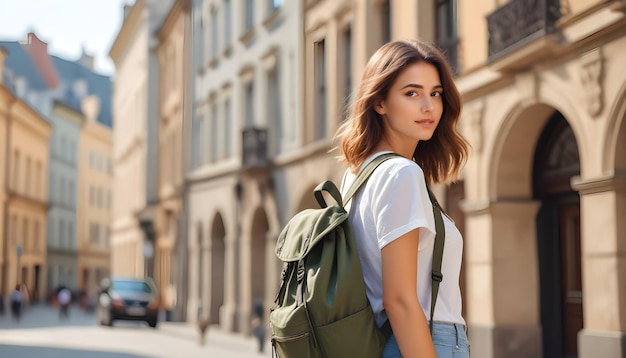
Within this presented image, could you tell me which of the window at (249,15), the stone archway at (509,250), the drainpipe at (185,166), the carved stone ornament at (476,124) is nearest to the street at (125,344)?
the drainpipe at (185,166)

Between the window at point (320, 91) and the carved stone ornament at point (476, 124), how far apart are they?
751cm

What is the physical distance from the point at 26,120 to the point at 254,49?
117ft

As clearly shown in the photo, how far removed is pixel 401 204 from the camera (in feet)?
8.38

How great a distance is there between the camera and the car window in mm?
33000

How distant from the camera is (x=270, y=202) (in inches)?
1061

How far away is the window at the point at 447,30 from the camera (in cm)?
1717

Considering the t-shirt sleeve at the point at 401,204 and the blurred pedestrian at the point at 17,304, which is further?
the blurred pedestrian at the point at 17,304

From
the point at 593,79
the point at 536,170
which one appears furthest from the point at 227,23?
the point at 593,79

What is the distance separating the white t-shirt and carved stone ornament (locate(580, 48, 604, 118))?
10.6 meters

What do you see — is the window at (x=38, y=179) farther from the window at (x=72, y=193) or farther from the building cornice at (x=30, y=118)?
the window at (x=72, y=193)

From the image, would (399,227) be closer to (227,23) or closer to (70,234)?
(227,23)

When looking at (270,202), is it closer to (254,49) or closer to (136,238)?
(254,49)

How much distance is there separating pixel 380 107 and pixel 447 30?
49.8 feet

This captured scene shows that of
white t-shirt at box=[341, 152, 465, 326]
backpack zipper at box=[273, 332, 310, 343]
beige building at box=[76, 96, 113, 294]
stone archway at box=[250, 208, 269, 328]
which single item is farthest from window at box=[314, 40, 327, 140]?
beige building at box=[76, 96, 113, 294]
